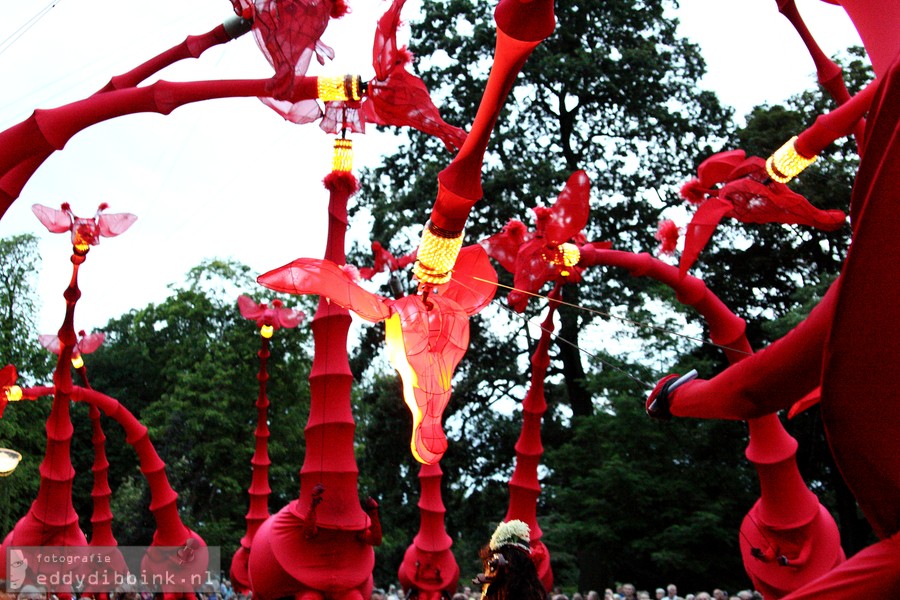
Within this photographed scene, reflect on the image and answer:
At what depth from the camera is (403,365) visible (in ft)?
23.7

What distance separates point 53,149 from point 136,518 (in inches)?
843

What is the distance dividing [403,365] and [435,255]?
142 cm

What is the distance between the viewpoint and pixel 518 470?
1204cm

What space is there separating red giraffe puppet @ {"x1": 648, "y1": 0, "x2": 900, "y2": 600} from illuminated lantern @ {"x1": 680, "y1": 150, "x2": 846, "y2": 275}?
5497 mm

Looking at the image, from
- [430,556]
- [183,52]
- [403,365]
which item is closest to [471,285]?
[403,365]

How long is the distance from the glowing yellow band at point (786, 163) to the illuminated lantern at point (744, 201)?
1.47 ft

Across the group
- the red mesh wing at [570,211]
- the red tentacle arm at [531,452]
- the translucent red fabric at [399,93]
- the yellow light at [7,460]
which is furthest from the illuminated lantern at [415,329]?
the red tentacle arm at [531,452]

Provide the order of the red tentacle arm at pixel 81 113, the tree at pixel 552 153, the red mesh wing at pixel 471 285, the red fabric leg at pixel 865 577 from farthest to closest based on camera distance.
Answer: the tree at pixel 552 153 < the red mesh wing at pixel 471 285 < the red tentacle arm at pixel 81 113 < the red fabric leg at pixel 865 577

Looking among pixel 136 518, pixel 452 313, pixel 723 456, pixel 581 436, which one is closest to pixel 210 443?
pixel 136 518

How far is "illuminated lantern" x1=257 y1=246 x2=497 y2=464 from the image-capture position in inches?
277

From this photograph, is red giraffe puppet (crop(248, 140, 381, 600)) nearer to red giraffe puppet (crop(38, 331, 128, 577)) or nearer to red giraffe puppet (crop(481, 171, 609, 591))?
red giraffe puppet (crop(481, 171, 609, 591))

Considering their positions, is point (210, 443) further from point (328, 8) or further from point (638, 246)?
point (328, 8)

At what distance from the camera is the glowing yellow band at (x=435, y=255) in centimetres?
595

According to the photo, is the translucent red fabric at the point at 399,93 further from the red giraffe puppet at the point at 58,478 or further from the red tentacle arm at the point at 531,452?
the red giraffe puppet at the point at 58,478
